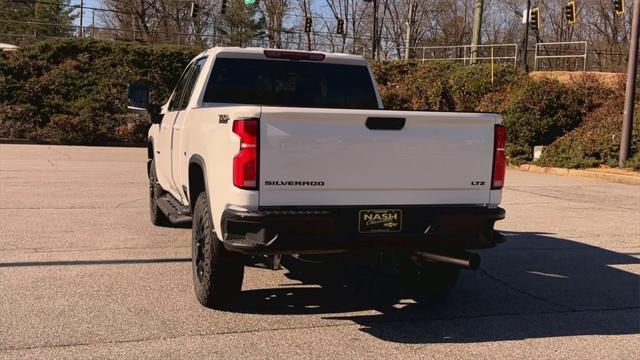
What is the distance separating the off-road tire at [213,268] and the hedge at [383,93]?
13993 millimetres

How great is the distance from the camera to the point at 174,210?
6637mm

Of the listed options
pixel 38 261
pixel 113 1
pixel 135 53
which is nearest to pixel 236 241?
pixel 38 261

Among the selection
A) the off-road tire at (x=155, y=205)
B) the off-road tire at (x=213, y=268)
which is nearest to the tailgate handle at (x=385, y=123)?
the off-road tire at (x=213, y=268)

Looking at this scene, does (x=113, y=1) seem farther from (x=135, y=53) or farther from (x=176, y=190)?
(x=176, y=190)

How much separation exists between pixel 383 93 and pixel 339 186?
86.0 feet

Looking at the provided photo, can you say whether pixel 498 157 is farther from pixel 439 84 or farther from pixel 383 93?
pixel 383 93

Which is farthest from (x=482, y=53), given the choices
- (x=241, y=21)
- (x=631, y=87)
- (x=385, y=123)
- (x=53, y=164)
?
(x=385, y=123)

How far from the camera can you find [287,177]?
171 inches

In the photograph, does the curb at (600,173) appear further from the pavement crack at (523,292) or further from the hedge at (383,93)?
the pavement crack at (523,292)

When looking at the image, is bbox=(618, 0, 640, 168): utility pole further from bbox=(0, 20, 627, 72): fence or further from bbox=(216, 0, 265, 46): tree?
bbox=(216, 0, 265, 46): tree

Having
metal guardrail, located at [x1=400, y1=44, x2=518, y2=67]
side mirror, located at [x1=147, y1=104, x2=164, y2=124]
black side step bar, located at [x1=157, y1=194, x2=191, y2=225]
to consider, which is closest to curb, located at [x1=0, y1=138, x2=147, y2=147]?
metal guardrail, located at [x1=400, y1=44, x2=518, y2=67]

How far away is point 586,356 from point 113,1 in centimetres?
5599

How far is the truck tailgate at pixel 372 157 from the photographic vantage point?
431 cm

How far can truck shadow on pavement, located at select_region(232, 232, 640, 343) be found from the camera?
195 inches
